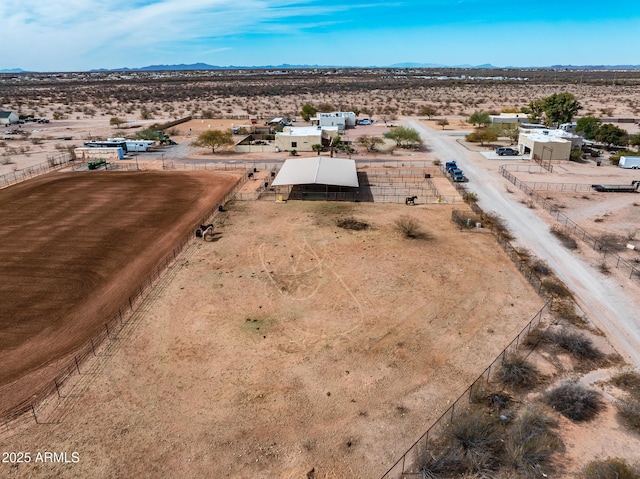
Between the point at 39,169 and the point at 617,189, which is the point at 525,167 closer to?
the point at 617,189

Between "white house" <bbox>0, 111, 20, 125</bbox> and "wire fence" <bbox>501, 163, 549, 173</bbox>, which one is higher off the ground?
"white house" <bbox>0, 111, 20, 125</bbox>

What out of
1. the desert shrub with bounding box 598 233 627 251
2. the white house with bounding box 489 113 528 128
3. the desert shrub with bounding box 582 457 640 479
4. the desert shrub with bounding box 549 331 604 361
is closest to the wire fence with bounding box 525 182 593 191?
the desert shrub with bounding box 598 233 627 251

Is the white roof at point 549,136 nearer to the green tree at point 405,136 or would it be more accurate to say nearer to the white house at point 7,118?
the green tree at point 405,136

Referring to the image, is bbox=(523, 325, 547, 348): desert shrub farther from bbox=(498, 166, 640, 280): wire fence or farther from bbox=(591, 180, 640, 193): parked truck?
bbox=(591, 180, 640, 193): parked truck

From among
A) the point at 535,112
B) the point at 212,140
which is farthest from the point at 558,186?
the point at 535,112

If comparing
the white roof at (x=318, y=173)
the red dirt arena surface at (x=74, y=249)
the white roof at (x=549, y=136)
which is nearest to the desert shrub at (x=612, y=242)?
the white roof at (x=318, y=173)
